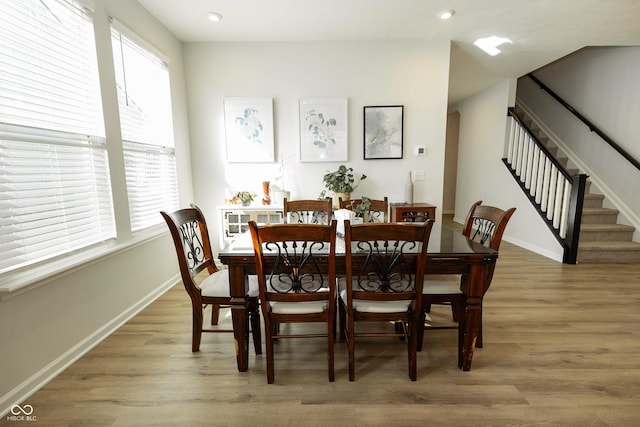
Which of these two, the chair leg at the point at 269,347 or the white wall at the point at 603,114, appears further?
the white wall at the point at 603,114

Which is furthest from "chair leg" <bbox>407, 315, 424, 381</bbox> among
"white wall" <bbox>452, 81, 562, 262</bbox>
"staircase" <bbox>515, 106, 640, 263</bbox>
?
"staircase" <bbox>515, 106, 640, 263</bbox>

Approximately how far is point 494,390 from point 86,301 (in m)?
2.64

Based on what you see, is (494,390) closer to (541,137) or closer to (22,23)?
(22,23)

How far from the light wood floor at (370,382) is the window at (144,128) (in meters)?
1.10

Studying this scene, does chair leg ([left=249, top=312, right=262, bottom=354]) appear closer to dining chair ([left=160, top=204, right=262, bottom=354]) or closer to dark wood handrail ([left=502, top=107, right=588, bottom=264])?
dining chair ([left=160, top=204, right=262, bottom=354])

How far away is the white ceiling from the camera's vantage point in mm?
2615

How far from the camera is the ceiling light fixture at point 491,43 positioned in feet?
10.8

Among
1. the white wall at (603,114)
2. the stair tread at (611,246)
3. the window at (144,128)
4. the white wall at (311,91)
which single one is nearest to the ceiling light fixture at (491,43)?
the white wall at (311,91)

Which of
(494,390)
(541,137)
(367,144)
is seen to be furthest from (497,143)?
(494,390)

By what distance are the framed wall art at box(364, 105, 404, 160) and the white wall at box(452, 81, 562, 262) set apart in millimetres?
2378

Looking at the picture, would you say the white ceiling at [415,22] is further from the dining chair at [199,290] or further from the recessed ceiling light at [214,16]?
the dining chair at [199,290]

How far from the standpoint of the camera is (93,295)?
199 centimetres

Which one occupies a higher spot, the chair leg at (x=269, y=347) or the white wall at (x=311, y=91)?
the white wall at (x=311, y=91)

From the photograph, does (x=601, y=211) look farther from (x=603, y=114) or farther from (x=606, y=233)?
(x=603, y=114)
